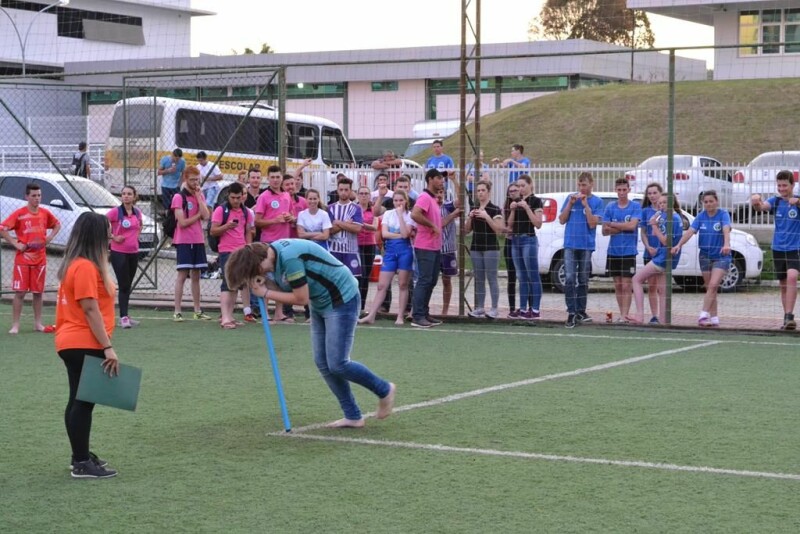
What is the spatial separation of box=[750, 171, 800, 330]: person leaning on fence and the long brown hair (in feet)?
29.2

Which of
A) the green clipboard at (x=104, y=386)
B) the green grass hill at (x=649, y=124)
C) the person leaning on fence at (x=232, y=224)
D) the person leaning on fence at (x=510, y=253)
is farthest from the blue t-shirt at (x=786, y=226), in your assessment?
the green grass hill at (x=649, y=124)

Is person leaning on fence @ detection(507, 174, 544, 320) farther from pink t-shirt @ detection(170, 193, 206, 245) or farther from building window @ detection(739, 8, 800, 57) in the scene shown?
building window @ detection(739, 8, 800, 57)

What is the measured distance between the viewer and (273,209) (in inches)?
594

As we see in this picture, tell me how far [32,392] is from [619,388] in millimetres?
4918

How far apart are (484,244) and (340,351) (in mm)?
7125

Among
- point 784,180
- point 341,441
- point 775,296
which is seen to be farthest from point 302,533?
point 775,296

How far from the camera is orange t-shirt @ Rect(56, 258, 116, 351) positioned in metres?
6.83

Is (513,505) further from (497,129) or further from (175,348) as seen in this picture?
(497,129)

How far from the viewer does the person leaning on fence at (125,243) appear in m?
14.2

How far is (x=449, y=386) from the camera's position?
10.1 meters

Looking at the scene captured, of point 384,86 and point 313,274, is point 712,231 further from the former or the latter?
point 384,86

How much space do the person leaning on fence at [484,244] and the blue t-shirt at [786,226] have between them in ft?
10.8

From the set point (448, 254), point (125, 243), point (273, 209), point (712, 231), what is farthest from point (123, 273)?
point (712, 231)

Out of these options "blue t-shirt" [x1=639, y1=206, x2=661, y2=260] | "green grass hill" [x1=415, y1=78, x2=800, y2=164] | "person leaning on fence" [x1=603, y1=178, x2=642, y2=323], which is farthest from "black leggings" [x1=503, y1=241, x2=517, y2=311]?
"green grass hill" [x1=415, y1=78, x2=800, y2=164]
